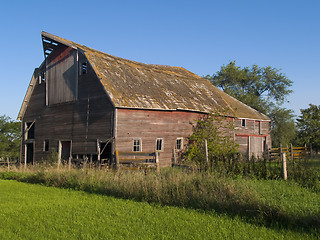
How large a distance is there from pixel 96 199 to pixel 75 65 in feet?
46.4

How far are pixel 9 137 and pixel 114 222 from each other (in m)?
34.3

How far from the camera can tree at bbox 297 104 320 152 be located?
106ft

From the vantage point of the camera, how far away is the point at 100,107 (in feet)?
67.2

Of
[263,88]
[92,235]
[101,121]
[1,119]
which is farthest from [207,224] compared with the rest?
[263,88]

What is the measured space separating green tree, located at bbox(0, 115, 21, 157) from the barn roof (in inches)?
642

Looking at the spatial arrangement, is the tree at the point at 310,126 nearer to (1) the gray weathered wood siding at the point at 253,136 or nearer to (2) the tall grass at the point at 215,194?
(1) the gray weathered wood siding at the point at 253,136

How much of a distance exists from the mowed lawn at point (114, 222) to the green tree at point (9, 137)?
28.7 metres

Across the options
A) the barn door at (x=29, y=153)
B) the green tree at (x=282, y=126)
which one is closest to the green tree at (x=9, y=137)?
the barn door at (x=29, y=153)

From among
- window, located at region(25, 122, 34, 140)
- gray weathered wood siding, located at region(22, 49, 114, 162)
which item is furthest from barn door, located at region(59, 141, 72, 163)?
window, located at region(25, 122, 34, 140)

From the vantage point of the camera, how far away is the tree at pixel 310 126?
32.4 metres

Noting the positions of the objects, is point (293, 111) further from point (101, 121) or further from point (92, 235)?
point (92, 235)

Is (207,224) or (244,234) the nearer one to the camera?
(244,234)

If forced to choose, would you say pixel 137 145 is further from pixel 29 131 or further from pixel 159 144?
pixel 29 131

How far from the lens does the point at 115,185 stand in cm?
1160
